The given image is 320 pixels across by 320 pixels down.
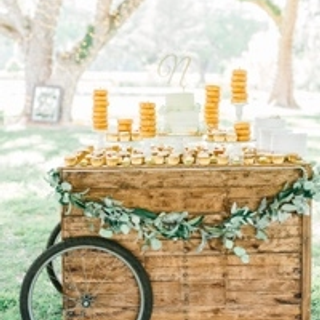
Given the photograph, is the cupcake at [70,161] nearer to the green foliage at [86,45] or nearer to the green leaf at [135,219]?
the green leaf at [135,219]

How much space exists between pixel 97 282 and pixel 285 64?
13.1 meters

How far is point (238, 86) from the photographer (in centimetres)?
345

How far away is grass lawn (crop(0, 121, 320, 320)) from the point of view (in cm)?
442

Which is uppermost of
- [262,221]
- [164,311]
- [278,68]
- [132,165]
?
[278,68]

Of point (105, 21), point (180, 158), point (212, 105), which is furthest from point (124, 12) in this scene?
point (180, 158)

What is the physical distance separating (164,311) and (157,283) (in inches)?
4.9

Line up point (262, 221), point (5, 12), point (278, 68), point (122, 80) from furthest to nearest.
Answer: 1. point (122, 80)
2. point (278, 68)
3. point (5, 12)
4. point (262, 221)

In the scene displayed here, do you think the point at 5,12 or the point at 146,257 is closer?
the point at 146,257

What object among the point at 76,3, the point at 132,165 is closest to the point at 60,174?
the point at 132,165

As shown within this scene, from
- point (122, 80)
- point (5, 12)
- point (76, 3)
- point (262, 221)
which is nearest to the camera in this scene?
point (262, 221)

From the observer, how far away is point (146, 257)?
124 inches

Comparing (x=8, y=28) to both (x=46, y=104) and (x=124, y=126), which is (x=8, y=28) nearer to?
(x=46, y=104)

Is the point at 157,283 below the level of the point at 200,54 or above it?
below

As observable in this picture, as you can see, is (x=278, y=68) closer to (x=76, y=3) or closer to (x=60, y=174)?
(x=76, y=3)
